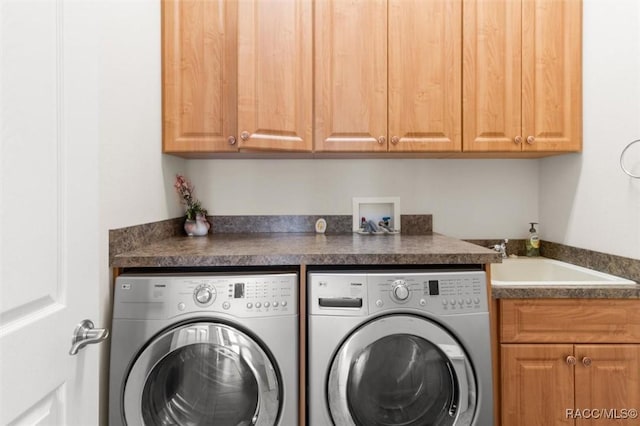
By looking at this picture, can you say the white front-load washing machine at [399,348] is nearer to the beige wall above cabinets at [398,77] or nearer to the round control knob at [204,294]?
the round control knob at [204,294]

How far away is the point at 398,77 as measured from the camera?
172 centimetres

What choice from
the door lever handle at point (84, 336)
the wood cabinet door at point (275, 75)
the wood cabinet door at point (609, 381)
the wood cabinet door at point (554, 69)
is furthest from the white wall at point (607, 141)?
the door lever handle at point (84, 336)

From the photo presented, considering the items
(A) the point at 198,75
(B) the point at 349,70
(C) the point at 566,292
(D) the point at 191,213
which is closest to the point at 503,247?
(C) the point at 566,292

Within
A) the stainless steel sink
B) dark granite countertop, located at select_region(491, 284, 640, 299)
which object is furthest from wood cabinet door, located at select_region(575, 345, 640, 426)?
the stainless steel sink

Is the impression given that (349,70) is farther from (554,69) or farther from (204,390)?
(204,390)

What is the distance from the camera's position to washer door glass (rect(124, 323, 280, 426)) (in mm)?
1201

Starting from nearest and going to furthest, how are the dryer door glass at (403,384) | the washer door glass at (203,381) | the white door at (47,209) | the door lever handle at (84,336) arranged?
the white door at (47,209) → the door lever handle at (84,336) → the washer door glass at (203,381) → the dryer door glass at (403,384)

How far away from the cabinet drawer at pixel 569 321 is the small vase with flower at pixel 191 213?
1516 mm

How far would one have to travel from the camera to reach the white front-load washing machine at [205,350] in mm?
1209

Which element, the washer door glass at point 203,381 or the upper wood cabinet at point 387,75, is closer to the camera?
the washer door glass at point 203,381

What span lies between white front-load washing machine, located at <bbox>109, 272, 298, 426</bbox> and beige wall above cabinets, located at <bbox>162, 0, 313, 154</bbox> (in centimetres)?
70

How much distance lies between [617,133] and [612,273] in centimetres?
62

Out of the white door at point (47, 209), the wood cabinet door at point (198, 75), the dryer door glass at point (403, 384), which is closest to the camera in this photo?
the white door at point (47, 209)
